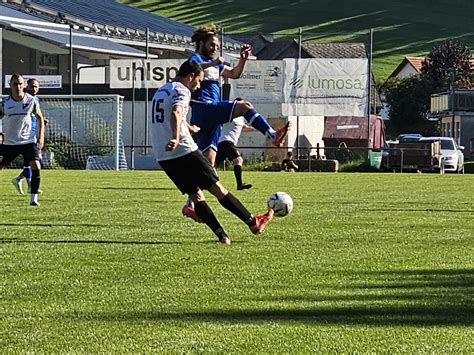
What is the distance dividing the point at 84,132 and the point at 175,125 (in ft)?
97.9

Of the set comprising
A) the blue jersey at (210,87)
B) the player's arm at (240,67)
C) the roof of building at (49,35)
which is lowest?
the blue jersey at (210,87)

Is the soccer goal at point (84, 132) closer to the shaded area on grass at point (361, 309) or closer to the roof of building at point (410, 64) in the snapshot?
the shaded area on grass at point (361, 309)

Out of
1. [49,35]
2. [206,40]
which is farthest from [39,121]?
[49,35]

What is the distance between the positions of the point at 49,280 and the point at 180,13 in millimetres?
117766

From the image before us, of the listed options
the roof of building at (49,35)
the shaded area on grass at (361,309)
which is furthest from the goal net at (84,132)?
the shaded area on grass at (361,309)

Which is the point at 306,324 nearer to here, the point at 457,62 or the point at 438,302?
the point at 438,302

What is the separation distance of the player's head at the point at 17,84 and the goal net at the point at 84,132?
69.7 ft

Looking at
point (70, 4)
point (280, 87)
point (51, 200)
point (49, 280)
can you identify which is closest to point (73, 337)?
point (49, 280)

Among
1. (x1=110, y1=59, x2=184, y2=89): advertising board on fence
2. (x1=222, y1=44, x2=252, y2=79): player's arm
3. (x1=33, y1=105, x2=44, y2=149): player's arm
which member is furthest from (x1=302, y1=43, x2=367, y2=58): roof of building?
(x1=222, y1=44, x2=252, y2=79): player's arm

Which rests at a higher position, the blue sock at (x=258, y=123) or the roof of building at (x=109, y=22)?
the roof of building at (x=109, y=22)

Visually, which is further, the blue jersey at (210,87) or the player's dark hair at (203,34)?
the blue jersey at (210,87)

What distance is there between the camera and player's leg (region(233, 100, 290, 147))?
12000mm

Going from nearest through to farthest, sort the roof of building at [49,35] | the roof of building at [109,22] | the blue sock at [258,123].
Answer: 1. the blue sock at [258,123]
2. the roof of building at [49,35]
3. the roof of building at [109,22]

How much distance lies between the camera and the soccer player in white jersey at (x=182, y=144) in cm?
1030
